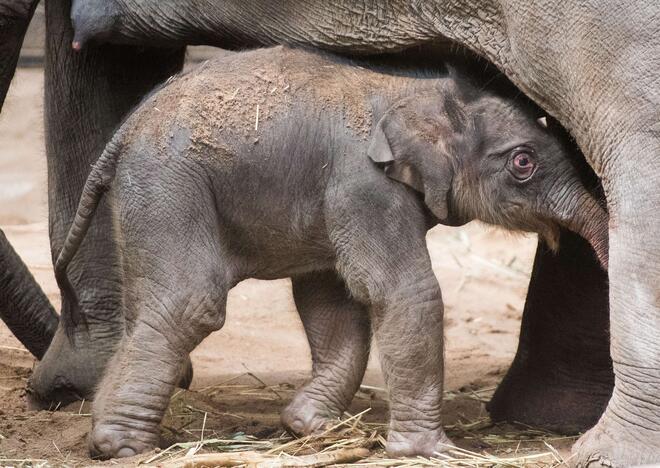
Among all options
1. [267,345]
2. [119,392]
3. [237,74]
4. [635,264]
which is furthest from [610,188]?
[267,345]

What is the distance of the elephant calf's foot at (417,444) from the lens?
14.7 feet

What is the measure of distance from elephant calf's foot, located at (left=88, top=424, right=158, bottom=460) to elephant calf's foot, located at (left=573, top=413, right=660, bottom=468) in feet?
4.38

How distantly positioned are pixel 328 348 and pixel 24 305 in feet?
4.42

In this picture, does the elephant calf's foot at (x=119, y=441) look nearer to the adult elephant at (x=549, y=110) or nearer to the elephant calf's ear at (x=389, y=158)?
the adult elephant at (x=549, y=110)

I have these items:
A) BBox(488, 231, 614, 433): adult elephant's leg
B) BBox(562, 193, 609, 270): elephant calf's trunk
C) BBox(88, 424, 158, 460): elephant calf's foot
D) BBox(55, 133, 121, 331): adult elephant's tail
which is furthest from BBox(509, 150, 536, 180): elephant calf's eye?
BBox(88, 424, 158, 460): elephant calf's foot

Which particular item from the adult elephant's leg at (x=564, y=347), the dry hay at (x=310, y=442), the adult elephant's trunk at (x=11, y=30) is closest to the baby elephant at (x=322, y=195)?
the dry hay at (x=310, y=442)

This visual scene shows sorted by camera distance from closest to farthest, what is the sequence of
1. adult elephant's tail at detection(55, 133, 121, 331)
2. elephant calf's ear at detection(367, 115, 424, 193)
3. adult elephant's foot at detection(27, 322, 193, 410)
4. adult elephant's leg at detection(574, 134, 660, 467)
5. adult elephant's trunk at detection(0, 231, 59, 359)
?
adult elephant's leg at detection(574, 134, 660, 467) < elephant calf's ear at detection(367, 115, 424, 193) < adult elephant's tail at detection(55, 133, 121, 331) < adult elephant's foot at detection(27, 322, 193, 410) < adult elephant's trunk at detection(0, 231, 59, 359)

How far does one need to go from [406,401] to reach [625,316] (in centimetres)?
80

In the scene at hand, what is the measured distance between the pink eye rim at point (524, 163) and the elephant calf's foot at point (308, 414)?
1.05m

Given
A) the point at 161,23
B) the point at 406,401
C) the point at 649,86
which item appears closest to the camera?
the point at 649,86

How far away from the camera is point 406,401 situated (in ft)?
14.7

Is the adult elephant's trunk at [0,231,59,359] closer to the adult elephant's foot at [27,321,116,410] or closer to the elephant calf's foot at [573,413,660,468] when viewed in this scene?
the adult elephant's foot at [27,321,116,410]

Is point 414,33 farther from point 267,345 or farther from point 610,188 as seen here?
point 267,345

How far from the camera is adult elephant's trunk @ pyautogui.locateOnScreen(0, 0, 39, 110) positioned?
198 inches
